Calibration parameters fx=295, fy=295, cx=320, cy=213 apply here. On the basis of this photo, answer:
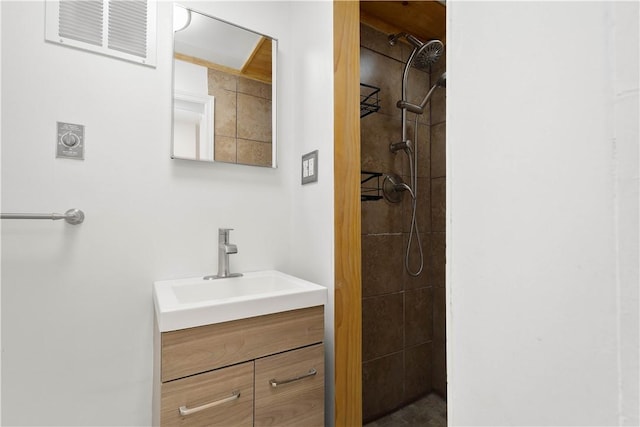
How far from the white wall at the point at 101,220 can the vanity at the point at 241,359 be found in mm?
211

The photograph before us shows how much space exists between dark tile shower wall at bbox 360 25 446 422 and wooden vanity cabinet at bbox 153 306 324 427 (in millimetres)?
601

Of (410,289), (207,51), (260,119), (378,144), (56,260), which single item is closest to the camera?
(56,260)

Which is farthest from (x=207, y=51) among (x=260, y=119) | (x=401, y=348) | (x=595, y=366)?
(x=401, y=348)

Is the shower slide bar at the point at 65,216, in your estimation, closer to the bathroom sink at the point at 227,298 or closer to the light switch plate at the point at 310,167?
the bathroom sink at the point at 227,298

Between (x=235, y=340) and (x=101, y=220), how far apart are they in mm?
710

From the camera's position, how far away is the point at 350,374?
1.19 m

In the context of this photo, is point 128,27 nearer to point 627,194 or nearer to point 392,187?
point 392,187

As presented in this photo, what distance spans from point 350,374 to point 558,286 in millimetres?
1110

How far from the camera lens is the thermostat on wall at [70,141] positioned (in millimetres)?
1071

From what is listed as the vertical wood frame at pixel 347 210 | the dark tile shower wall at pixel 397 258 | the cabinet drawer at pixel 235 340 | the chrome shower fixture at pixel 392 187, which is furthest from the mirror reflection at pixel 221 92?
the cabinet drawer at pixel 235 340

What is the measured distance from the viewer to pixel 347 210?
1.21 m

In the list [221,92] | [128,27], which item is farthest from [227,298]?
[128,27]

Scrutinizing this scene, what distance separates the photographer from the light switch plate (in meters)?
1.32

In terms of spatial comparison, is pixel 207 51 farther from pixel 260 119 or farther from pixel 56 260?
pixel 56 260
